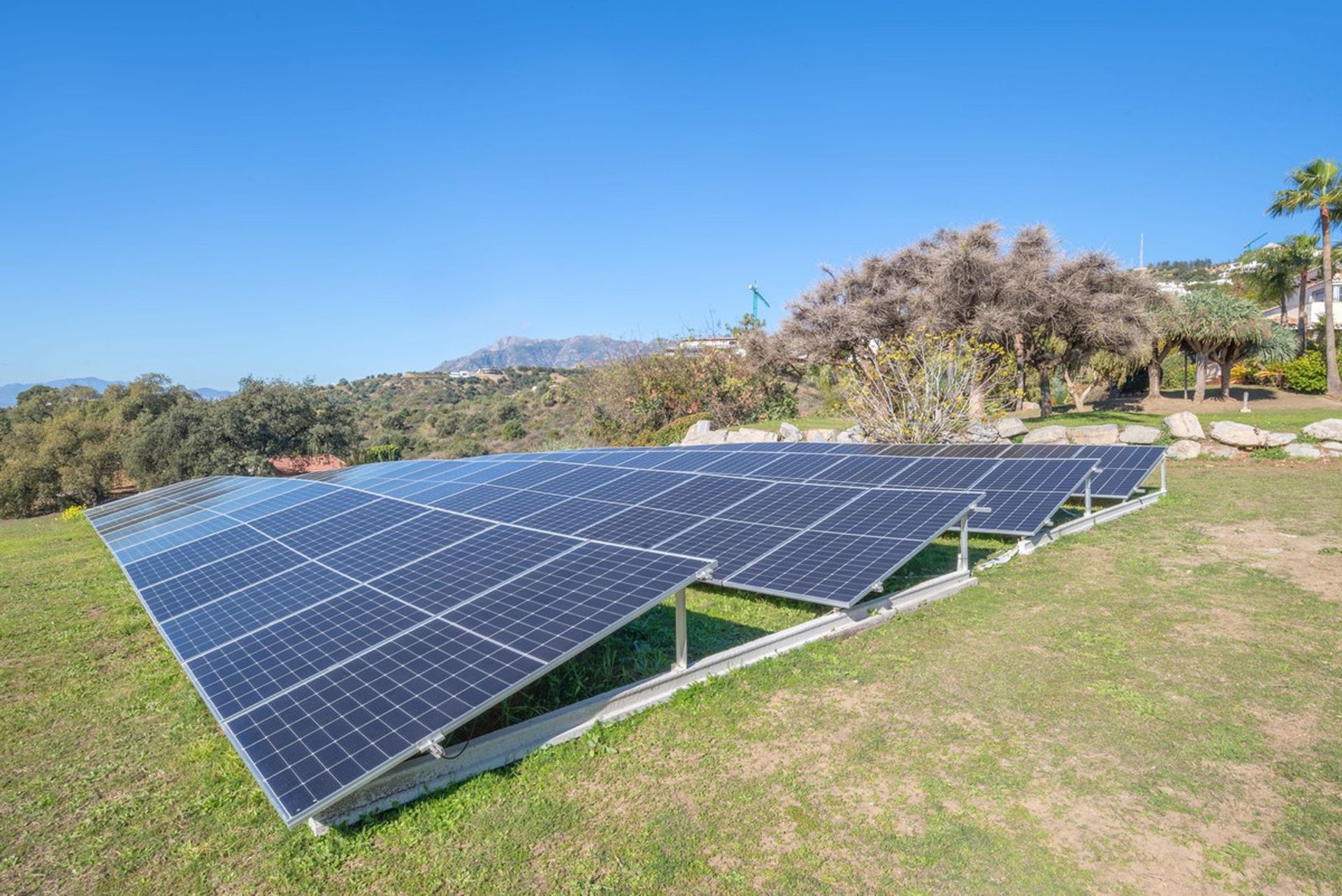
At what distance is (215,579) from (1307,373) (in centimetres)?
4426

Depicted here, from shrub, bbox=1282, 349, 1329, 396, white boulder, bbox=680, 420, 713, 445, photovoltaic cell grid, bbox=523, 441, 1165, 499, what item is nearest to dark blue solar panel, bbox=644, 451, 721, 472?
photovoltaic cell grid, bbox=523, 441, 1165, 499

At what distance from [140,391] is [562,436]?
91.5 ft

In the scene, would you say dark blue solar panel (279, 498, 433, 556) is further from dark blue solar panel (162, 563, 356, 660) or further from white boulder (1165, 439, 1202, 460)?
white boulder (1165, 439, 1202, 460)

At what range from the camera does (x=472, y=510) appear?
10.1m

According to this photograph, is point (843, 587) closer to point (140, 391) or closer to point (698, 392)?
point (698, 392)

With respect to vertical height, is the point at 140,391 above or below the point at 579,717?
above

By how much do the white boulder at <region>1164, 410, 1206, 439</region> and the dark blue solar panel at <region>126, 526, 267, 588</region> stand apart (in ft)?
73.3

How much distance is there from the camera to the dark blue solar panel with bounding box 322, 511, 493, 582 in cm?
736

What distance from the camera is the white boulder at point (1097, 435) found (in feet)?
61.0

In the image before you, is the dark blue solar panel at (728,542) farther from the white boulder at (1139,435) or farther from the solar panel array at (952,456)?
the white boulder at (1139,435)

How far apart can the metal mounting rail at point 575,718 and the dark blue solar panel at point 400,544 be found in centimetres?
284

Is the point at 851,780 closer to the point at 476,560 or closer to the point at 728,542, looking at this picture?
the point at 728,542

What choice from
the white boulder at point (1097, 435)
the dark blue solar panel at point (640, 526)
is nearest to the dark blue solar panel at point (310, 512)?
the dark blue solar panel at point (640, 526)

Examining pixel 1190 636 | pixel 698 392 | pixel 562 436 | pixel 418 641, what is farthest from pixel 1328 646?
pixel 562 436
